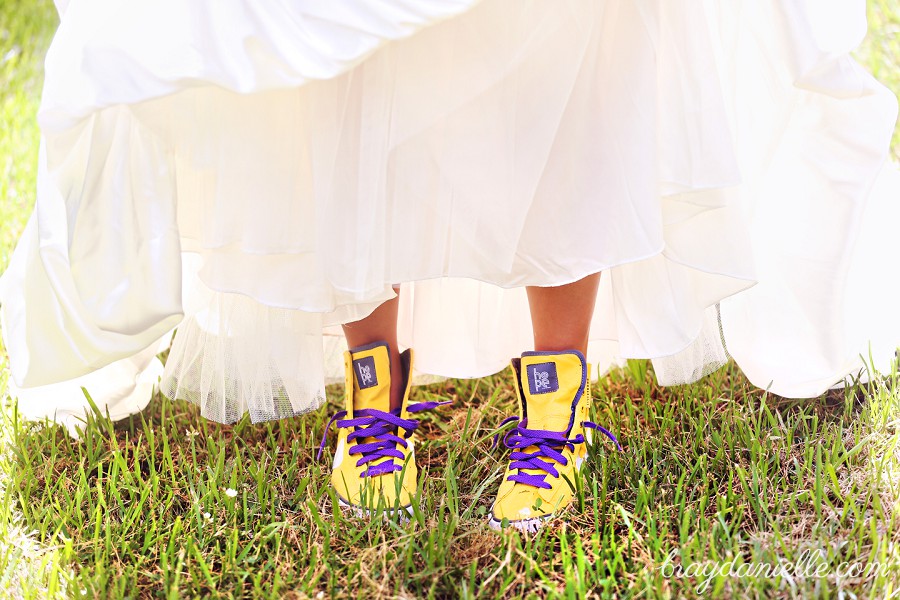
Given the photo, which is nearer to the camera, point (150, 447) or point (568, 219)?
point (568, 219)

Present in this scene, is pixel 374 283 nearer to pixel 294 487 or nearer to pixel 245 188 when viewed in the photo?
pixel 245 188

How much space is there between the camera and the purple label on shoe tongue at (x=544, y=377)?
126 cm

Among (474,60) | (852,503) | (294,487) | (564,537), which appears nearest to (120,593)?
(294,487)

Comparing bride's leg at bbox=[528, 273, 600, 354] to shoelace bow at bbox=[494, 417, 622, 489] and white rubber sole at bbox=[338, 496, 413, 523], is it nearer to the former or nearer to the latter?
shoelace bow at bbox=[494, 417, 622, 489]

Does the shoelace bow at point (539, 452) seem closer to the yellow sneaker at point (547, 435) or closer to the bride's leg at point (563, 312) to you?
the yellow sneaker at point (547, 435)

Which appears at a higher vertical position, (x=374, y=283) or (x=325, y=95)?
(x=325, y=95)

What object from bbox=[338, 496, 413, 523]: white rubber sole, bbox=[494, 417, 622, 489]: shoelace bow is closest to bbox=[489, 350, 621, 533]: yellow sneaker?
bbox=[494, 417, 622, 489]: shoelace bow

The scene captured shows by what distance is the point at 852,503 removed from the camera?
45.0 inches

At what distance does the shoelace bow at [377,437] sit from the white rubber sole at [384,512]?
54 mm

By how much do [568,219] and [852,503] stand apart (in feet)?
1.75

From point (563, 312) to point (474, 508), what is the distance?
0.32 metres

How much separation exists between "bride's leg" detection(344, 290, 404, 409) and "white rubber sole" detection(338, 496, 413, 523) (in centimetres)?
18

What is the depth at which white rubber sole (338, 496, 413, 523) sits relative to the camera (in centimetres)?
119

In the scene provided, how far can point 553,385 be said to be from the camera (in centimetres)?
126
